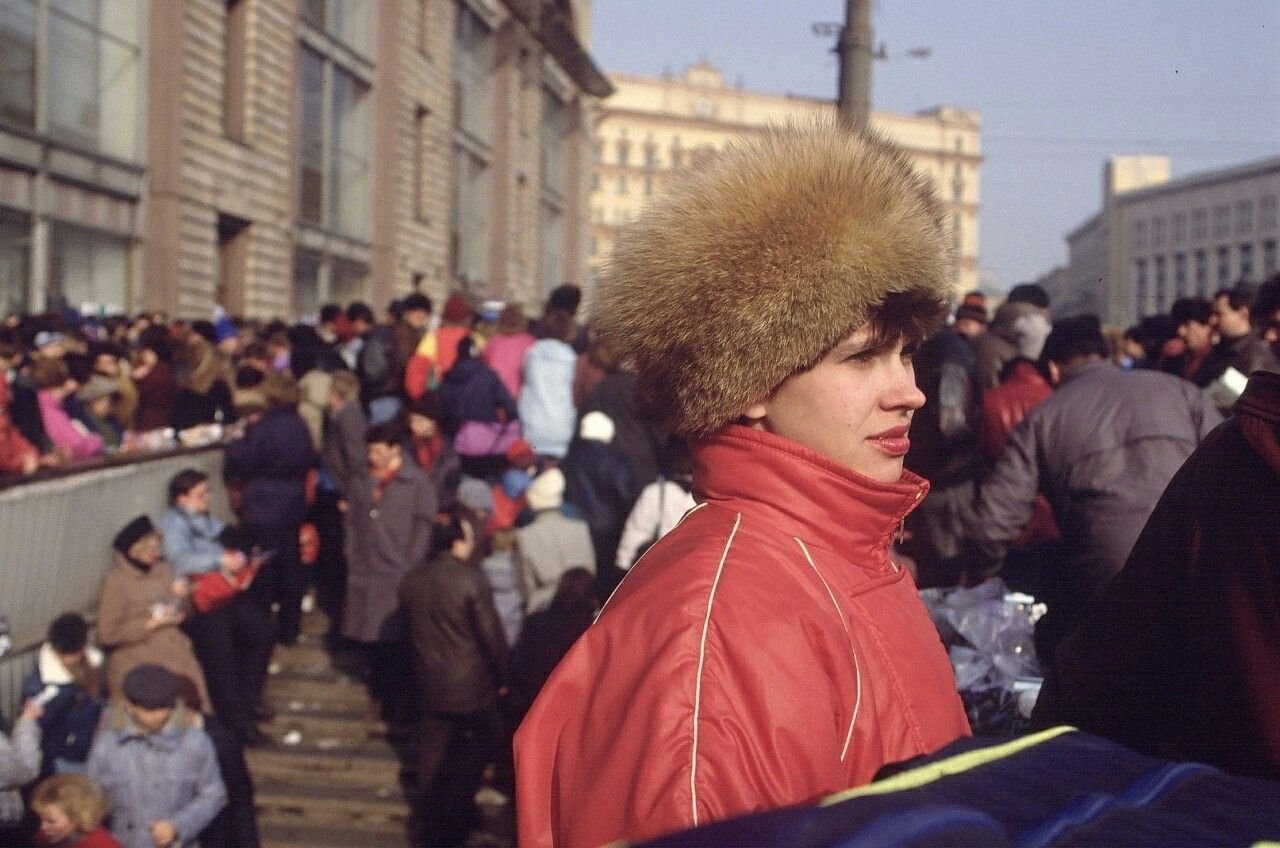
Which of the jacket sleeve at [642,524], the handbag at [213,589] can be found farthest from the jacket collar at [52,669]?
the jacket sleeve at [642,524]

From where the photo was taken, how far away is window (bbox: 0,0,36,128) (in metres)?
15.6

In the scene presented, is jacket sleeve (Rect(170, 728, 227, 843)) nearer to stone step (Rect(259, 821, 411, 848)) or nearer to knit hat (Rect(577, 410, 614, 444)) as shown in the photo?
stone step (Rect(259, 821, 411, 848))

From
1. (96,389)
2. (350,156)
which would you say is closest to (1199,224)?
(350,156)

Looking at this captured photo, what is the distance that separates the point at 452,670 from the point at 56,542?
2646 mm

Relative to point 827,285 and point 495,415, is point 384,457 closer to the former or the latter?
point 495,415

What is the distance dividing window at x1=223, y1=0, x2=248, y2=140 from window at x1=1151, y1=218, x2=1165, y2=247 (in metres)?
84.0

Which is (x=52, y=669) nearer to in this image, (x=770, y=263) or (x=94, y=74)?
(x=770, y=263)

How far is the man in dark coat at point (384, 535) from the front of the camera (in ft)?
33.3

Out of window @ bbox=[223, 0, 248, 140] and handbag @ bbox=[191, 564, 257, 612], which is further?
window @ bbox=[223, 0, 248, 140]

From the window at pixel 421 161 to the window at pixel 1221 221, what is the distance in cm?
6737

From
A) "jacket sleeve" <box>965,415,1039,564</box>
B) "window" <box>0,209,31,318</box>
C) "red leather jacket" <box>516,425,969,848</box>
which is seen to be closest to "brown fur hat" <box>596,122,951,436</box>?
"red leather jacket" <box>516,425,969,848</box>

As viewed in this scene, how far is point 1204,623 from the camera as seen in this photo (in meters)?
1.96

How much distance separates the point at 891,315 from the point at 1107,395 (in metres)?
3.38

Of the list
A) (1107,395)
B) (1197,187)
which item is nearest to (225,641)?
(1107,395)
